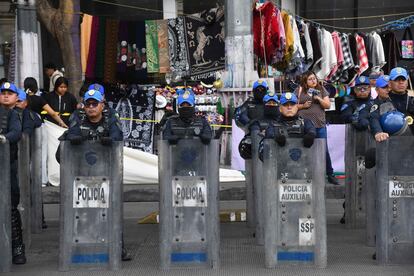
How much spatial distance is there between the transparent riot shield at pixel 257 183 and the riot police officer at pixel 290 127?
2.81ft

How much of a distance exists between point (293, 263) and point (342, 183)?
16.7ft

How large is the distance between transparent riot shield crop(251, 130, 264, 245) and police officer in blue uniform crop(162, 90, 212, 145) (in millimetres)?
1218

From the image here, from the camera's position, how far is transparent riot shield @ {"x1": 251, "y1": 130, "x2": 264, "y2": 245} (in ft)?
28.6

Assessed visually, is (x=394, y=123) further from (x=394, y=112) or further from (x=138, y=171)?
(x=138, y=171)

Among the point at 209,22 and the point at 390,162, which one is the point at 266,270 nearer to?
the point at 390,162

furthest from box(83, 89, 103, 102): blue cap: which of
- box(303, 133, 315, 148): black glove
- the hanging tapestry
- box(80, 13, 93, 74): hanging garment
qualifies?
the hanging tapestry

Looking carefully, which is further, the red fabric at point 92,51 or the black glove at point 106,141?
the red fabric at point 92,51

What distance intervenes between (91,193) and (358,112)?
3551 millimetres

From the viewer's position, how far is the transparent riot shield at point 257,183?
873 cm

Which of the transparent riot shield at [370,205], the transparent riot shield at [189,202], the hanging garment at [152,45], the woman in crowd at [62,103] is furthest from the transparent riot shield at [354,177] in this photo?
the hanging garment at [152,45]

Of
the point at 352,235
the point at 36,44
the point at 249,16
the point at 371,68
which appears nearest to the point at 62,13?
the point at 36,44

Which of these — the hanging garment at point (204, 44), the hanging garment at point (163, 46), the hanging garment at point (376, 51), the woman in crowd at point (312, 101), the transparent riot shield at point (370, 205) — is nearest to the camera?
the transparent riot shield at point (370, 205)

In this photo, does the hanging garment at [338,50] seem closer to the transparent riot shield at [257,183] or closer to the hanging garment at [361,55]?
the hanging garment at [361,55]

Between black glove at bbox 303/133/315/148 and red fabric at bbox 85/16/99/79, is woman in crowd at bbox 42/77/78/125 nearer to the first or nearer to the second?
red fabric at bbox 85/16/99/79
